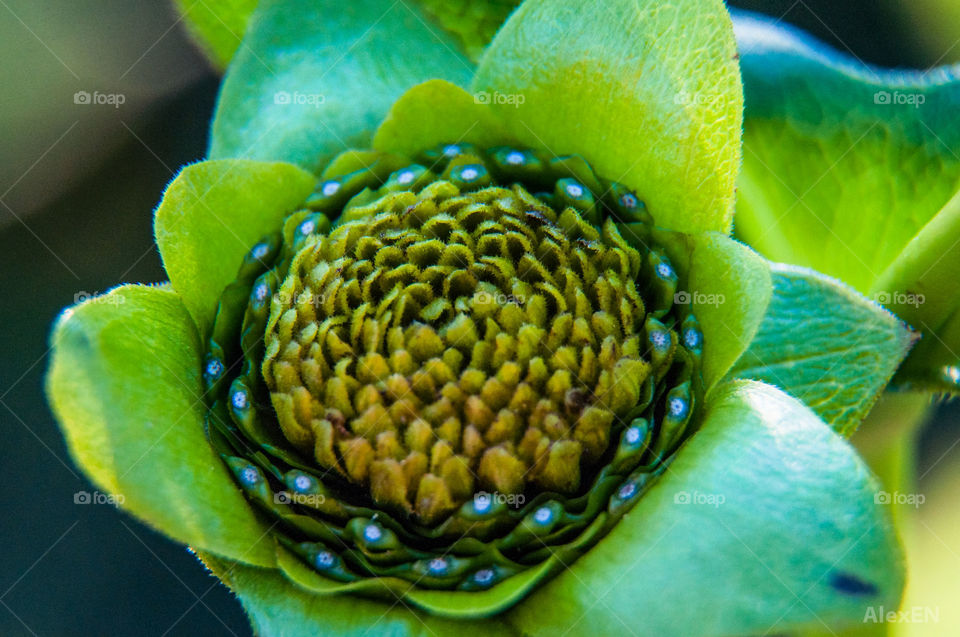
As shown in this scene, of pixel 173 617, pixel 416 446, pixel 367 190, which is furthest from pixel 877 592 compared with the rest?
pixel 173 617

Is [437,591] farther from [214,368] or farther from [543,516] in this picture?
[214,368]

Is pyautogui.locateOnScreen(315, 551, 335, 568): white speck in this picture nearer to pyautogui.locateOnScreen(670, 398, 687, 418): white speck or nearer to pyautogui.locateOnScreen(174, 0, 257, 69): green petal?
pyautogui.locateOnScreen(670, 398, 687, 418): white speck

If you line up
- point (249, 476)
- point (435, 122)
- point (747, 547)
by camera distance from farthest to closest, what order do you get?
point (435, 122) < point (249, 476) < point (747, 547)

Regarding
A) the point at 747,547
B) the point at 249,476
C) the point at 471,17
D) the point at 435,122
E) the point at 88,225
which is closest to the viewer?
the point at 747,547

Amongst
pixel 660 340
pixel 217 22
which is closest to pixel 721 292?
pixel 660 340

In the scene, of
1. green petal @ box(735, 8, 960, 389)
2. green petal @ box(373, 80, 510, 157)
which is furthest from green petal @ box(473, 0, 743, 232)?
green petal @ box(735, 8, 960, 389)
